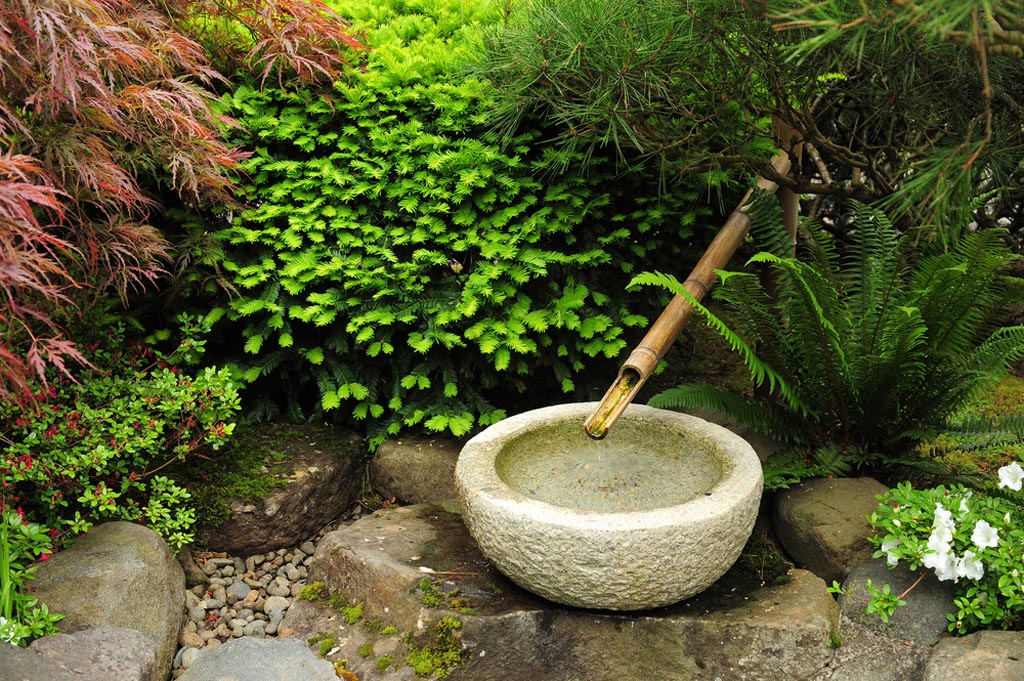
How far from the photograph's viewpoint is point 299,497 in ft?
11.1

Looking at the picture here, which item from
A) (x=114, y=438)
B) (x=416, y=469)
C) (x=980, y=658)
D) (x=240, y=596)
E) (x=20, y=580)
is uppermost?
(x=980, y=658)

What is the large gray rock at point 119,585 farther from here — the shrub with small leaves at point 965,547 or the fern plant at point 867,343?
the shrub with small leaves at point 965,547

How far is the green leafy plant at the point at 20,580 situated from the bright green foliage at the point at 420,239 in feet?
3.45

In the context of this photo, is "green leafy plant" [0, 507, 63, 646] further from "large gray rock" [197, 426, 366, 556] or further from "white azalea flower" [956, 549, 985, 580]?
"white azalea flower" [956, 549, 985, 580]

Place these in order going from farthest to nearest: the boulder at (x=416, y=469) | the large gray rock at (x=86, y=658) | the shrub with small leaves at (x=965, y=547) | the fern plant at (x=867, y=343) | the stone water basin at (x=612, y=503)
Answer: the boulder at (x=416, y=469), the fern plant at (x=867, y=343), the shrub with small leaves at (x=965, y=547), the stone water basin at (x=612, y=503), the large gray rock at (x=86, y=658)

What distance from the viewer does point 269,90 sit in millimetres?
3504

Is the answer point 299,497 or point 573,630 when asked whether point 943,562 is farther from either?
point 299,497

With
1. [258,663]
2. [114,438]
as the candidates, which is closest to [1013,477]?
[258,663]

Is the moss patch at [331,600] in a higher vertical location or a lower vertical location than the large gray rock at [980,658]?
lower

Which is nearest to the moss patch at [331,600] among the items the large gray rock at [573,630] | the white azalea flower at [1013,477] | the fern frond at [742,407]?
the large gray rock at [573,630]

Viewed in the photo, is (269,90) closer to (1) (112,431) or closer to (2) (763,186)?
(1) (112,431)

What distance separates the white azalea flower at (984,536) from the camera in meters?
Answer: 2.48

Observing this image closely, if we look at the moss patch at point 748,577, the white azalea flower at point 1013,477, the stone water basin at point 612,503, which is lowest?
the moss patch at point 748,577

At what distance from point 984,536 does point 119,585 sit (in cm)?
269
